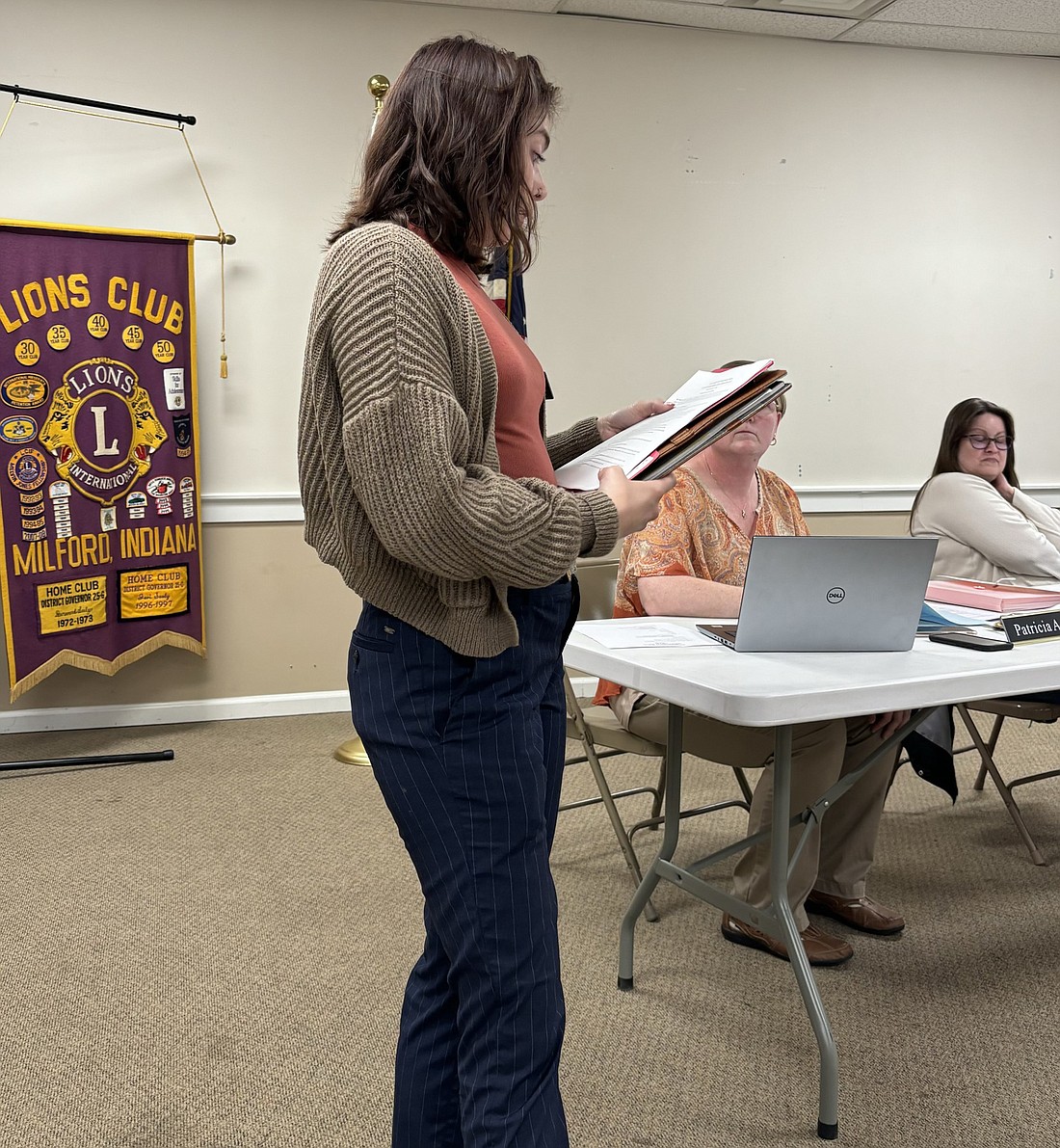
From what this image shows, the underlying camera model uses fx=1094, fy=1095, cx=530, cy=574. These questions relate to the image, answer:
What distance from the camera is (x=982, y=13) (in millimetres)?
4266

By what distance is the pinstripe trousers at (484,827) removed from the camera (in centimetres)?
111

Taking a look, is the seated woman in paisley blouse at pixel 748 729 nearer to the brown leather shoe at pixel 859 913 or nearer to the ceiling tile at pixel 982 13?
the brown leather shoe at pixel 859 913

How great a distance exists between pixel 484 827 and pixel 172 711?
3.31 metres

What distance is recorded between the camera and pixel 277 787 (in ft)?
11.2

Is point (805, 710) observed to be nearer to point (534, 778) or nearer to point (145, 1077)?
point (534, 778)

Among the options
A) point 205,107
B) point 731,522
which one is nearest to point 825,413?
point 731,522

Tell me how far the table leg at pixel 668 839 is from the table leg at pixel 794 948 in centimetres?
27

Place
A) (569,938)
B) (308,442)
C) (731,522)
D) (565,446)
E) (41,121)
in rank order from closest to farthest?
(308,442), (565,446), (569,938), (731,522), (41,121)

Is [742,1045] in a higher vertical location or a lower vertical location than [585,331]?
lower

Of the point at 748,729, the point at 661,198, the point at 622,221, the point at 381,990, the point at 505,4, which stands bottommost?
the point at 381,990

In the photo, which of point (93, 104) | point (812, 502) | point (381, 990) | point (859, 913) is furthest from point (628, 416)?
point (812, 502)

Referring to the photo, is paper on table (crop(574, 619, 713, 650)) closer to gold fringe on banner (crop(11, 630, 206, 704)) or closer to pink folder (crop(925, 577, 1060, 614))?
pink folder (crop(925, 577, 1060, 614))

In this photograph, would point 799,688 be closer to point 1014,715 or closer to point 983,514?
point 1014,715

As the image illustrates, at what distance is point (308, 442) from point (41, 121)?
3.42 metres
